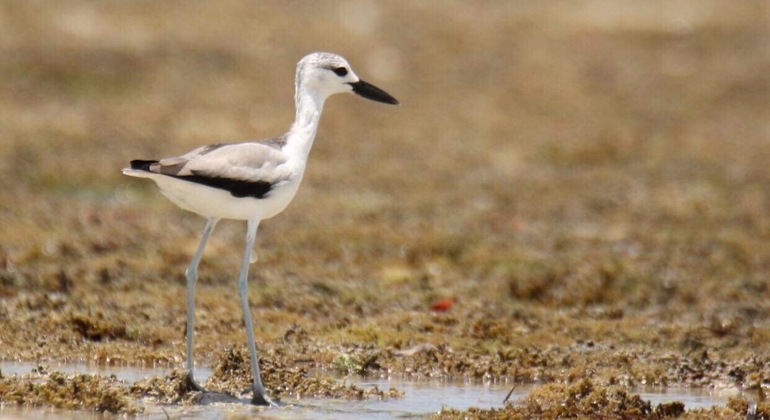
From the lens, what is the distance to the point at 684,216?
46.6ft

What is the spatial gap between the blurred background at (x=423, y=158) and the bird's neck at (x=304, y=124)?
6.91 ft

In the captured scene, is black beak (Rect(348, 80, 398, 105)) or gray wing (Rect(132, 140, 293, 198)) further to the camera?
black beak (Rect(348, 80, 398, 105))

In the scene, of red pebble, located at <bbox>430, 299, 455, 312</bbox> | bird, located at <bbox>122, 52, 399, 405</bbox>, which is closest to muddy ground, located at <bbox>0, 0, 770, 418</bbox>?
red pebble, located at <bbox>430, 299, 455, 312</bbox>

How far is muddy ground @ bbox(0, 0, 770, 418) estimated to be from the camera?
8898 mm

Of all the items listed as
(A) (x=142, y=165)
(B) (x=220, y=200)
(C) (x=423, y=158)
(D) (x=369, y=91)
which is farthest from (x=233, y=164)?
(C) (x=423, y=158)

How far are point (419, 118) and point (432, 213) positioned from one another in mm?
5288

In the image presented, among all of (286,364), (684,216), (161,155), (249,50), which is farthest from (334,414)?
(249,50)

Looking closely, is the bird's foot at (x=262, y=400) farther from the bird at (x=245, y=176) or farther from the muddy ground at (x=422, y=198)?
the muddy ground at (x=422, y=198)

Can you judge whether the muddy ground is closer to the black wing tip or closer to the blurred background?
the blurred background

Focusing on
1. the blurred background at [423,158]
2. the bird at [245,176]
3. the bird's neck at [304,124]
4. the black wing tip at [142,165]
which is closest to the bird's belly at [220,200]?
the bird at [245,176]

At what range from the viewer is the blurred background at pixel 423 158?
10664 millimetres

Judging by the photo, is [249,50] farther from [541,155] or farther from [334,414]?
[334,414]

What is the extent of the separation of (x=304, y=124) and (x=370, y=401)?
60.4 inches

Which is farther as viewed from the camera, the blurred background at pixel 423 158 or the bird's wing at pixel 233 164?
the blurred background at pixel 423 158
